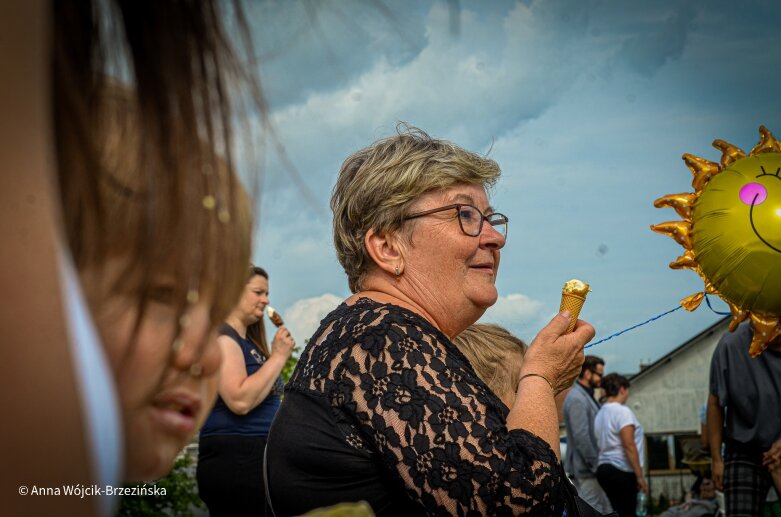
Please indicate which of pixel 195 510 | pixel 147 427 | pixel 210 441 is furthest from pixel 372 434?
pixel 195 510

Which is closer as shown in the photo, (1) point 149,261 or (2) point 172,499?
(1) point 149,261

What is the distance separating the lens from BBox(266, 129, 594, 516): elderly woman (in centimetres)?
198

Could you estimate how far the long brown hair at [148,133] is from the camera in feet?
1.79

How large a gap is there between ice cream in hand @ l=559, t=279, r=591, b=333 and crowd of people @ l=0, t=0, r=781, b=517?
0.06m

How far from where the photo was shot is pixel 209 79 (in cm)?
63

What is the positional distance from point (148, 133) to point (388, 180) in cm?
202

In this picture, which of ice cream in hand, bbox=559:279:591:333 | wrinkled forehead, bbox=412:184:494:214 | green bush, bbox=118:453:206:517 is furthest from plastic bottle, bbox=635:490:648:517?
wrinkled forehead, bbox=412:184:494:214

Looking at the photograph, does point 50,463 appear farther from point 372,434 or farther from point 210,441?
point 210,441

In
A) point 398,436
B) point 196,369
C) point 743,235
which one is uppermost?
point 743,235

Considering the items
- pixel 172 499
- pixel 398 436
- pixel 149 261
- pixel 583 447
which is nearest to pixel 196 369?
pixel 149 261

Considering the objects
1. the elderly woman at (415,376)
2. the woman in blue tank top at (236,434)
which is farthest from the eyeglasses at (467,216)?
the woman in blue tank top at (236,434)

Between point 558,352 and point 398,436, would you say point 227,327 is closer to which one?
point 558,352

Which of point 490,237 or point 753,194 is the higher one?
point 753,194

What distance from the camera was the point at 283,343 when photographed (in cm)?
476
